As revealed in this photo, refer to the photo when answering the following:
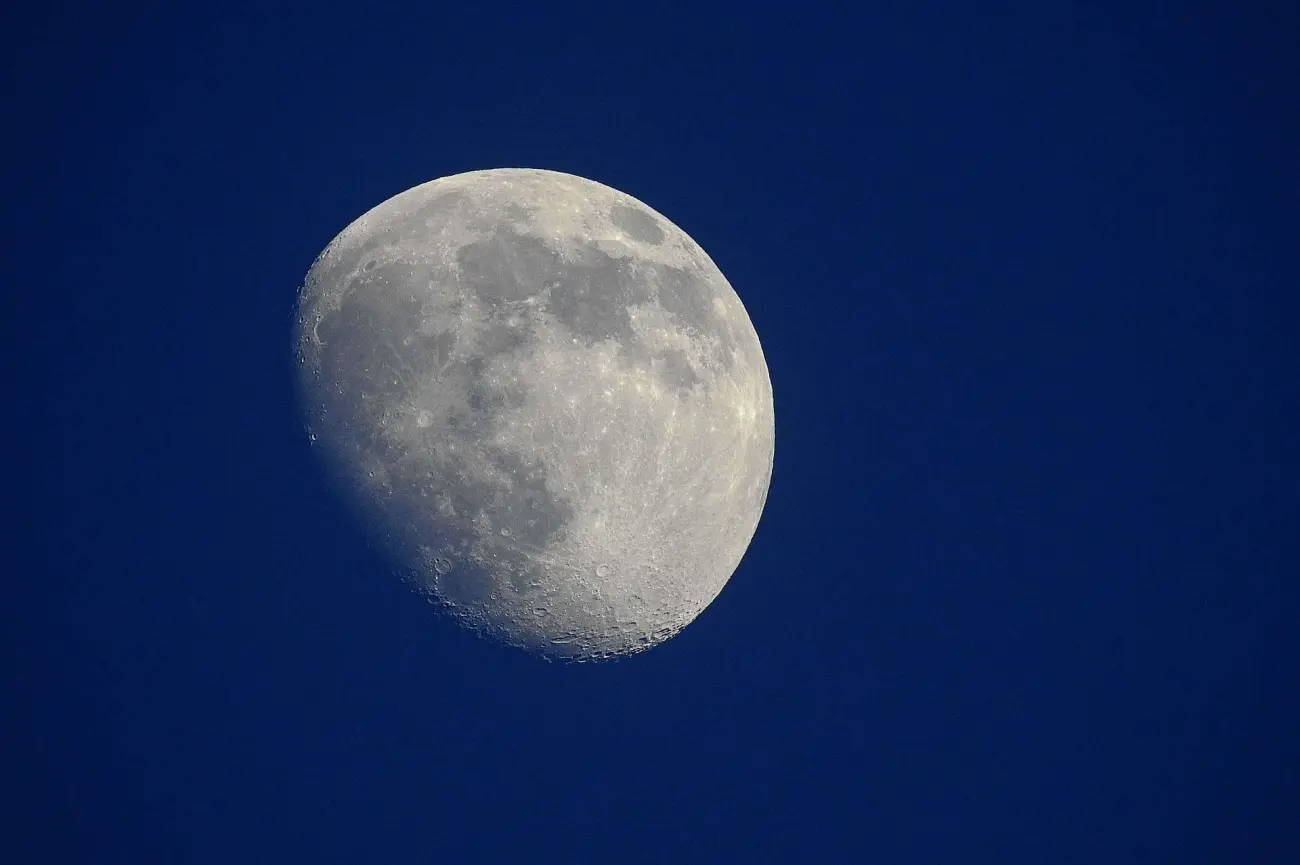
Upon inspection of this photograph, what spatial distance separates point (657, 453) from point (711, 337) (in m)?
A: 1.43

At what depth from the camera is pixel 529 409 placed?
8.87 m

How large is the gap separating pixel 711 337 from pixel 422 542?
3.28 meters

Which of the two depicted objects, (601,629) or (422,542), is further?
(601,629)

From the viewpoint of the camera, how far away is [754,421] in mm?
10430

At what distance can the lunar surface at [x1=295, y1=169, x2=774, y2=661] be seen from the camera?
29.4 ft

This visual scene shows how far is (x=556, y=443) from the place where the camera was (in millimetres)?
8906

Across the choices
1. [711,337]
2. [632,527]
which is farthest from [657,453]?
[711,337]

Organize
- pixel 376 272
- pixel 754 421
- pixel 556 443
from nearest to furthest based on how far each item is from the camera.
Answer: pixel 556 443 < pixel 376 272 < pixel 754 421

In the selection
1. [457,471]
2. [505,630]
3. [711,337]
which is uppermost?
[711,337]

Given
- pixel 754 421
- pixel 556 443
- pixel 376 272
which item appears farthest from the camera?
pixel 754 421

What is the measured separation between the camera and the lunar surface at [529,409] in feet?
29.4

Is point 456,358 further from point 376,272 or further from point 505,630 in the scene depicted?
point 505,630

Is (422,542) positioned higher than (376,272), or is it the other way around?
(376,272)

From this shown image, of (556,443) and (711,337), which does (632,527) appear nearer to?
(556,443)
